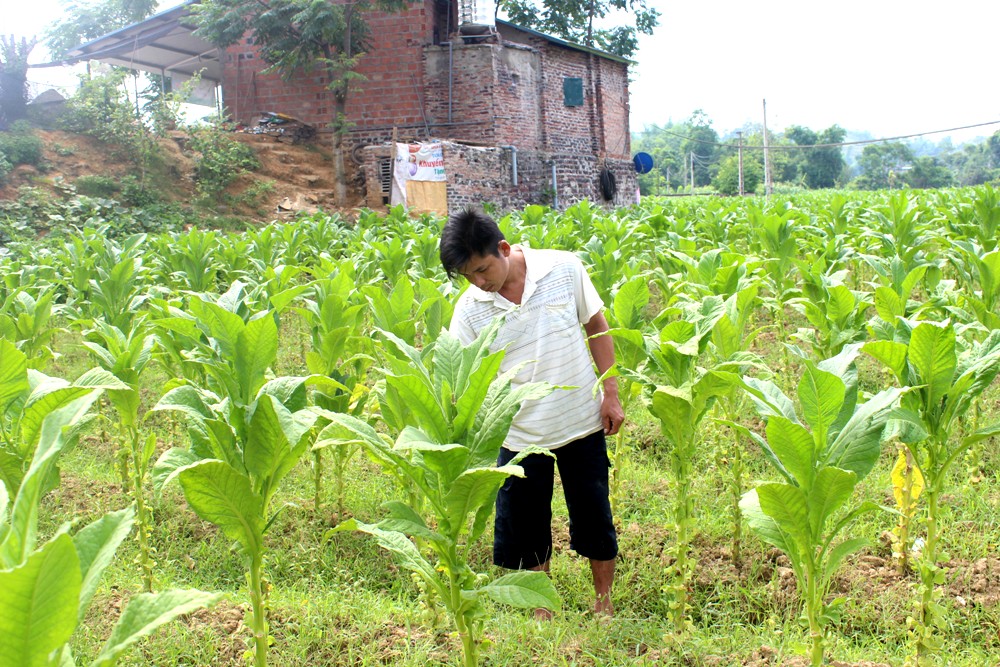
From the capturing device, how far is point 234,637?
3336 millimetres

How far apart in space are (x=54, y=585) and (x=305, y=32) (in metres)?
→ 21.7

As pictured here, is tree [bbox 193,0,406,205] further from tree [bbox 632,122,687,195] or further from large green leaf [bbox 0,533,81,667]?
tree [bbox 632,122,687,195]

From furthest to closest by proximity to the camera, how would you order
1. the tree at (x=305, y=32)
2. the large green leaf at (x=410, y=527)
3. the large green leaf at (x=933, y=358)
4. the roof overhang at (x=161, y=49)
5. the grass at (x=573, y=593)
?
the roof overhang at (x=161, y=49) → the tree at (x=305, y=32) → the grass at (x=573, y=593) → the large green leaf at (x=933, y=358) → the large green leaf at (x=410, y=527)

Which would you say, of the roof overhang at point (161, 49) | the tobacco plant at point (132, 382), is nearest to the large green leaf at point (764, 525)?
the tobacco plant at point (132, 382)

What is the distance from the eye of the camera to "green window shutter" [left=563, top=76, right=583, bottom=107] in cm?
2639

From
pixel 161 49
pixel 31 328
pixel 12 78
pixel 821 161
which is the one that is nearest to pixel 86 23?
A: pixel 161 49

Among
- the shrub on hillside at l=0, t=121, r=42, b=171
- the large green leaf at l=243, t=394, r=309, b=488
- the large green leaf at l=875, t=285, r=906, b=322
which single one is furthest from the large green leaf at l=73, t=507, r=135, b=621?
the shrub on hillside at l=0, t=121, r=42, b=171

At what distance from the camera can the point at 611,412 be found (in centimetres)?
Result: 347

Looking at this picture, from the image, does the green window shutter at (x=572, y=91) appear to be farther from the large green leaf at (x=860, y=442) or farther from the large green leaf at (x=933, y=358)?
the large green leaf at (x=860, y=442)

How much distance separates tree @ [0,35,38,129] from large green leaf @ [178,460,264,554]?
2170cm

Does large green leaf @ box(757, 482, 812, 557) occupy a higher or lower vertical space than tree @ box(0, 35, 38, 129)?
lower

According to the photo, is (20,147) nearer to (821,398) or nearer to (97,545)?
(97,545)

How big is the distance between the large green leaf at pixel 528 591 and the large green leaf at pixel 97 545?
1097 mm

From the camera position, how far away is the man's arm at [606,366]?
11.4ft
